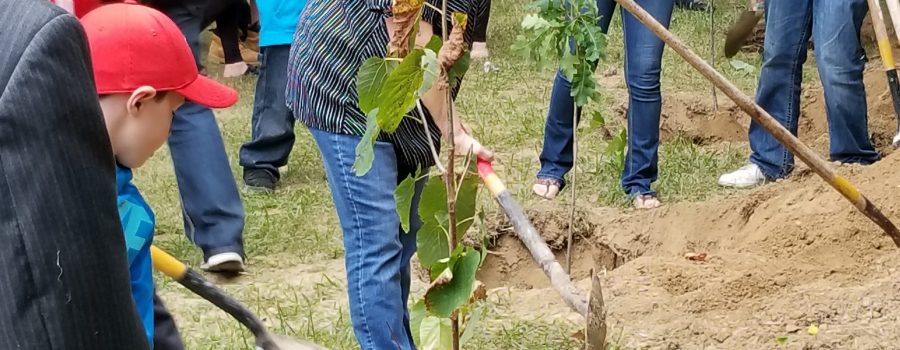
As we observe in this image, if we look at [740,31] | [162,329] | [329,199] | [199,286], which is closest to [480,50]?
[740,31]

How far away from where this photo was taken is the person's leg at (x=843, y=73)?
449 cm

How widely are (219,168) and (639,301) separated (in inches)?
60.5

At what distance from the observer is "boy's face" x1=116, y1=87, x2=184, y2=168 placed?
5.82 feet

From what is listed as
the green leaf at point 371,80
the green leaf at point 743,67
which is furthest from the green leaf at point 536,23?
the green leaf at point 743,67

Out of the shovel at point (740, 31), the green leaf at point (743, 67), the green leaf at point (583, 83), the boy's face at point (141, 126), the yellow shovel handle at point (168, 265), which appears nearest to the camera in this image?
the boy's face at point (141, 126)

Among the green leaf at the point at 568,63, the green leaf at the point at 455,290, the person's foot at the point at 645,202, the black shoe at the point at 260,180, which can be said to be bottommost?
the black shoe at the point at 260,180

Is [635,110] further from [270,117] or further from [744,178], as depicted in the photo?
[270,117]

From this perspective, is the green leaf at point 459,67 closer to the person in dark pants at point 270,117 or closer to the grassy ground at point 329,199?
the grassy ground at point 329,199

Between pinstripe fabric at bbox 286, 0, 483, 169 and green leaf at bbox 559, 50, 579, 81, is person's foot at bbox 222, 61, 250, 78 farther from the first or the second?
pinstripe fabric at bbox 286, 0, 483, 169

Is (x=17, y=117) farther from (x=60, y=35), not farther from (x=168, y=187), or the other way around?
(x=168, y=187)

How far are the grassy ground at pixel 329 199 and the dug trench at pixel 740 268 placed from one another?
0.21 meters

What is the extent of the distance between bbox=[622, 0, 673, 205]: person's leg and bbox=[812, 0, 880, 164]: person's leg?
2.15 feet

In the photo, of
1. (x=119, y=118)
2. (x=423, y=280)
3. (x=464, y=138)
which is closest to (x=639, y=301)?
(x=423, y=280)

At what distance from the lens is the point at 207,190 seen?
3.96 meters
